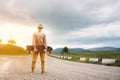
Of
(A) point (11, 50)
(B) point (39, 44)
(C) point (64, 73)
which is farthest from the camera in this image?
(A) point (11, 50)

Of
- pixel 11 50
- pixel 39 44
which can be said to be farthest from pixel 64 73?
pixel 11 50

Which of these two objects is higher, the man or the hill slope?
the hill slope

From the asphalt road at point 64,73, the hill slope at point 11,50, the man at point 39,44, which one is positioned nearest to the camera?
the asphalt road at point 64,73

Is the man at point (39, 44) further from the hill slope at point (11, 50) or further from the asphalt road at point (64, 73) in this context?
the hill slope at point (11, 50)

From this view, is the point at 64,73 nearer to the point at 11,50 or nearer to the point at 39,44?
the point at 39,44

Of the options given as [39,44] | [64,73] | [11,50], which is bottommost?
[64,73]

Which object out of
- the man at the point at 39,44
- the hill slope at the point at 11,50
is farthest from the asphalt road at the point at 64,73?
the hill slope at the point at 11,50

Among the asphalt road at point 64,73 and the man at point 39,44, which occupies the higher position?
the man at point 39,44

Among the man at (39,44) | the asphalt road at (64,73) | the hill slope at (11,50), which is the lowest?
the asphalt road at (64,73)

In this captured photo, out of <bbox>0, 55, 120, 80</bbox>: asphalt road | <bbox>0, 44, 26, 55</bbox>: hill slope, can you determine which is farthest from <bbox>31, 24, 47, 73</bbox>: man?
<bbox>0, 44, 26, 55</bbox>: hill slope

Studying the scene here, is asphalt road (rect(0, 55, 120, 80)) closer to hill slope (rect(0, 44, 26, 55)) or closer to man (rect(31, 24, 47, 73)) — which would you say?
man (rect(31, 24, 47, 73))

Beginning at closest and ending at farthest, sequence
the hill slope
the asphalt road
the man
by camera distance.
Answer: the asphalt road < the man < the hill slope

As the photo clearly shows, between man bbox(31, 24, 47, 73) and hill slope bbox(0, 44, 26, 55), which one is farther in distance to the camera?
hill slope bbox(0, 44, 26, 55)

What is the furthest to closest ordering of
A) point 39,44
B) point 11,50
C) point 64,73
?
point 11,50, point 64,73, point 39,44
